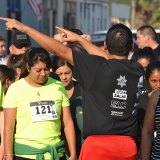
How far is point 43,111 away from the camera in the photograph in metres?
7.78

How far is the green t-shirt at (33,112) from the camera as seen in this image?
781 cm

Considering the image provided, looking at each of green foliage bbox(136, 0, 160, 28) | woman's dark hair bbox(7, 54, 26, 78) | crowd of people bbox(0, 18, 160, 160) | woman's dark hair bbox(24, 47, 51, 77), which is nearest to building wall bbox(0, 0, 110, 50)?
woman's dark hair bbox(7, 54, 26, 78)

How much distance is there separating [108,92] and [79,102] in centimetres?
155

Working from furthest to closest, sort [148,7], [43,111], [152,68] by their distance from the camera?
[148,7]
[152,68]
[43,111]

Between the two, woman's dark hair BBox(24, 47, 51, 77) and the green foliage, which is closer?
woman's dark hair BBox(24, 47, 51, 77)

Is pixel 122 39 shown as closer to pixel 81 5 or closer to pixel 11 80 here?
pixel 11 80

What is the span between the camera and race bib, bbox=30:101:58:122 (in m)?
7.79

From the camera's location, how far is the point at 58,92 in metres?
7.96

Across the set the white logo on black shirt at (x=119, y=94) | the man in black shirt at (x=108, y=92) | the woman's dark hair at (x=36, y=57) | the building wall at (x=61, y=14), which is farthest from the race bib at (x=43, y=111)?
the building wall at (x=61, y=14)

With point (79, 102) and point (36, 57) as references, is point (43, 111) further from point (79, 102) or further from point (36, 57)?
point (79, 102)

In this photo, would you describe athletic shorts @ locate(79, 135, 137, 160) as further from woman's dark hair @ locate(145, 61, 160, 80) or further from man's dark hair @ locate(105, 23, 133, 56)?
woman's dark hair @ locate(145, 61, 160, 80)

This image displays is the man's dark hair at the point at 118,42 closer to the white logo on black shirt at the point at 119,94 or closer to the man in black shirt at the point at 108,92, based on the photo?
the man in black shirt at the point at 108,92

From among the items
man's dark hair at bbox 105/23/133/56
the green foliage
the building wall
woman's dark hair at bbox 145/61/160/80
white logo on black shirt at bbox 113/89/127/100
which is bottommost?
the green foliage

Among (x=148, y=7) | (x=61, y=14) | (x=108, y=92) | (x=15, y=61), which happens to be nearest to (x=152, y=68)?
(x=15, y=61)
